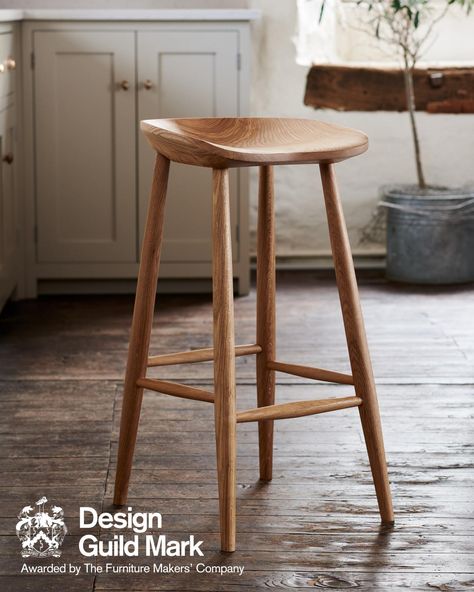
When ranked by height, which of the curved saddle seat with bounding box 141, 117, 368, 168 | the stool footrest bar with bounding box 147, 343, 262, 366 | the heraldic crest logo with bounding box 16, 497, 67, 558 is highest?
the curved saddle seat with bounding box 141, 117, 368, 168

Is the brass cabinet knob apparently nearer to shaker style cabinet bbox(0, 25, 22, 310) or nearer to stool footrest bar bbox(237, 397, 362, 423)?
shaker style cabinet bbox(0, 25, 22, 310)

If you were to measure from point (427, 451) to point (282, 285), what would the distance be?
2027 millimetres

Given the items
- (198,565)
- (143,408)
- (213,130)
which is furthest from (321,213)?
(198,565)

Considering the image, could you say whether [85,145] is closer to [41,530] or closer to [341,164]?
[341,164]

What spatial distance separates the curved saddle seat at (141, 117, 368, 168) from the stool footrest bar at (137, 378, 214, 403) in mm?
442

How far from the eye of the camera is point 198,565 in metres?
2.03

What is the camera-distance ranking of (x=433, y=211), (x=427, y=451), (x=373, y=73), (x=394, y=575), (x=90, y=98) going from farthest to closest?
1. (x=373, y=73)
2. (x=433, y=211)
3. (x=90, y=98)
4. (x=427, y=451)
5. (x=394, y=575)

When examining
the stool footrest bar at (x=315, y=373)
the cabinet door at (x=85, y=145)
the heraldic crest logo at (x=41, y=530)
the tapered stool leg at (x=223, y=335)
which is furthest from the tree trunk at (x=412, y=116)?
the heraldic crest logo at (x=41, y=530)

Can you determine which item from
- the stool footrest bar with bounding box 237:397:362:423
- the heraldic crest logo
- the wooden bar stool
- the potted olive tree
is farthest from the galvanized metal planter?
the heraldic crest logo

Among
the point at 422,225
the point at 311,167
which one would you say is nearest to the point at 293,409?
the point at 422,225

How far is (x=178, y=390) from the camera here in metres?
2.15

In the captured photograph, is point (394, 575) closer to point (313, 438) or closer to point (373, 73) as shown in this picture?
point (313, 438)

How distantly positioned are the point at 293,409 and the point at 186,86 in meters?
2.32

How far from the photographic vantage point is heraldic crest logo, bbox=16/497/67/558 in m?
2.08
